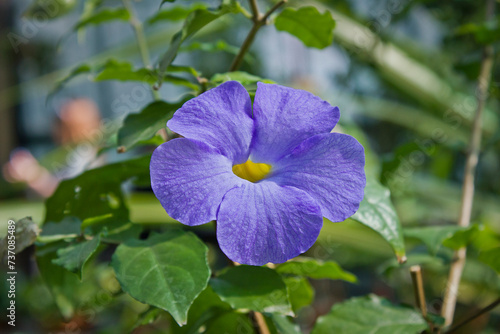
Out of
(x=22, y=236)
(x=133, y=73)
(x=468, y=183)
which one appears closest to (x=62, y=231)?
(x=22, y=236)

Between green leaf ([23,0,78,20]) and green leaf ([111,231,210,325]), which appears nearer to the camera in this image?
green leaf ([111,231,210,325])

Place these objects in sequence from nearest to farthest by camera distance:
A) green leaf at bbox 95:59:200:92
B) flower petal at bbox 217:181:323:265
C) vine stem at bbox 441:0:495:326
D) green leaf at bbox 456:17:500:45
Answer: flower petal at bbox 217:181:323:265
green leaf at bbox 95:59:200:92
vine stem at bbox 441:0:495:326
green leaf at bbox 456:17:500:45

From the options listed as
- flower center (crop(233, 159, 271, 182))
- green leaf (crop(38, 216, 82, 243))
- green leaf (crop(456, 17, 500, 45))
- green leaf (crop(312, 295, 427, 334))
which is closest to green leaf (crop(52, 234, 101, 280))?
green leaf (crop(38, 216, 82, 243))

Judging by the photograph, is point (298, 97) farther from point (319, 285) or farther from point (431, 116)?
point (319, 285)

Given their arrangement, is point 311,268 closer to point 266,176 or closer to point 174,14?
point 266,176

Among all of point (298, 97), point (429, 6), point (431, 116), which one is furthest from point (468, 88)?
point (298, 97)

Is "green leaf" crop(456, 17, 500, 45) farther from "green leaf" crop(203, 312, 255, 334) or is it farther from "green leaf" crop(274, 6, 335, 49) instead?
"green leaf" crop(203, 312, 255, 334)

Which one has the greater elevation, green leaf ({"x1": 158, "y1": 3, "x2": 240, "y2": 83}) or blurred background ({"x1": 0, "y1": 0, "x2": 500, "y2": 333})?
green leaf ({"x1": 158, "y1": 3, "x2": 240, "y2": 83})

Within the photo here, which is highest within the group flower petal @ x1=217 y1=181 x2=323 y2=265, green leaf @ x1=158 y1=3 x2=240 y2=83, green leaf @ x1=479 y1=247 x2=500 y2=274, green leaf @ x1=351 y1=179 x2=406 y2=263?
green leaf @ x1=158 y1=3 x2=240 y2=83
